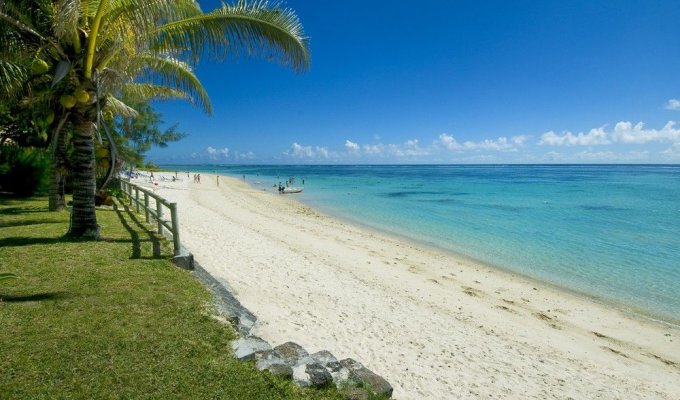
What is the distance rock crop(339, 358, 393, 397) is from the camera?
3.49 m

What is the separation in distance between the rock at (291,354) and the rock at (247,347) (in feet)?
0.55

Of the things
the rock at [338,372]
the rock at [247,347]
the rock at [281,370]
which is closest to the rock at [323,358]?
the rock at [338,372]

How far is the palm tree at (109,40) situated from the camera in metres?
6.48

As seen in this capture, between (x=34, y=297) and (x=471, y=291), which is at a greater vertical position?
(x=34, y=297)

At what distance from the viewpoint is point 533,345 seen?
641 cm

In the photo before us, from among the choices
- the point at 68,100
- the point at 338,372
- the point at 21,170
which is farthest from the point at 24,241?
the point at 21,170

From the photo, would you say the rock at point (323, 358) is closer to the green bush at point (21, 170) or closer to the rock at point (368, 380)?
the rock at point (368, 380)

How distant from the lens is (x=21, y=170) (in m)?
14.8

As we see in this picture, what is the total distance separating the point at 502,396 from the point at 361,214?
2039 cm

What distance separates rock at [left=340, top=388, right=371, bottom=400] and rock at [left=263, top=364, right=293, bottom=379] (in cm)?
54

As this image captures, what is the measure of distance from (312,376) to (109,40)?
7601mm

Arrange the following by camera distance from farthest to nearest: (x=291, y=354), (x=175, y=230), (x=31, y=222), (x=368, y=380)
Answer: (x=31, y=222) < (x=175, y=230) < (x=291, y=354) < (x=368, y=380)

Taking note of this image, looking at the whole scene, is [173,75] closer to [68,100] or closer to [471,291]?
[68,100]

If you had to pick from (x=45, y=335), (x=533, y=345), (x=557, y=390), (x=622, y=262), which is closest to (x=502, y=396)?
(x=557, y=390)
